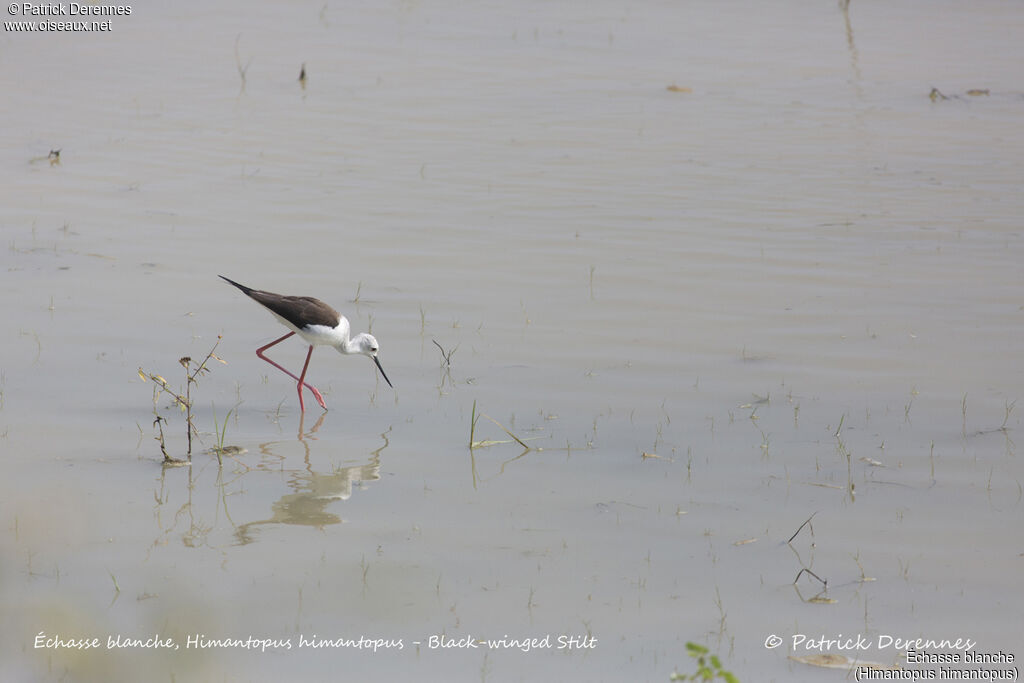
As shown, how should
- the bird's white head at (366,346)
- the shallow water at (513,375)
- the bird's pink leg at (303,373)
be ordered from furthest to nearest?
the bird's white head at (366,346) < the bird's pink leg at (303,373) < the shallow water at (513,375)

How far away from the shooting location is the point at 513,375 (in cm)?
729

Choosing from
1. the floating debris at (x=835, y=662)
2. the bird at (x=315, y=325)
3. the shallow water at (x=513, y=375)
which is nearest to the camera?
the floating debris at (x=835, y=662)

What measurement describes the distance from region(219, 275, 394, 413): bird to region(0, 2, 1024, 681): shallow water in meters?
0.26

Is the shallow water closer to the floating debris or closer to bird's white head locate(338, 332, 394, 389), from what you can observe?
the floating debris

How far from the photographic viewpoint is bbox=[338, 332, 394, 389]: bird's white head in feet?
23.3

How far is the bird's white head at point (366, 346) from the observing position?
7.09 m

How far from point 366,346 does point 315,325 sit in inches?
13.5

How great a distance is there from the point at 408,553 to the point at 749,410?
8.25 feet
